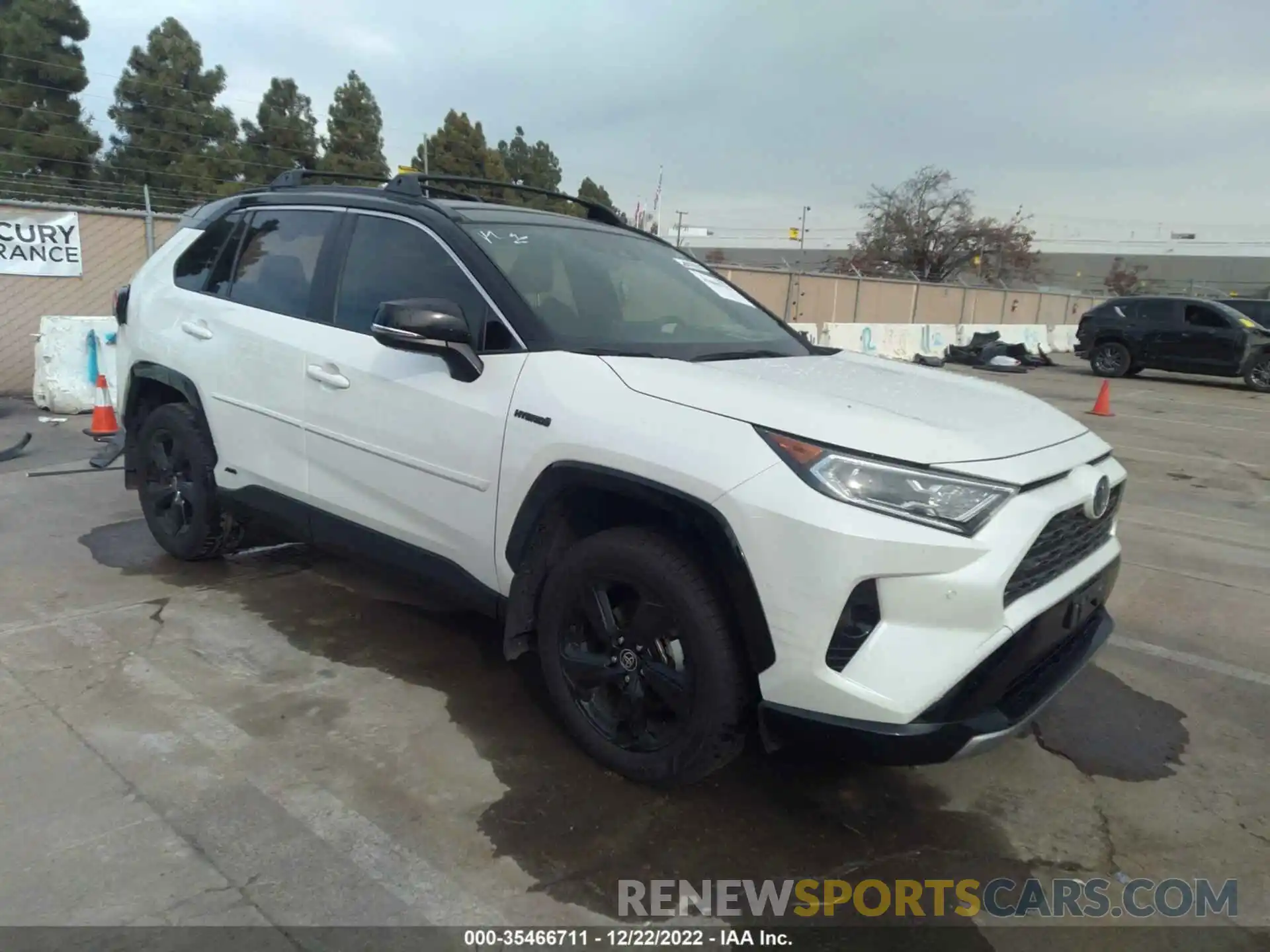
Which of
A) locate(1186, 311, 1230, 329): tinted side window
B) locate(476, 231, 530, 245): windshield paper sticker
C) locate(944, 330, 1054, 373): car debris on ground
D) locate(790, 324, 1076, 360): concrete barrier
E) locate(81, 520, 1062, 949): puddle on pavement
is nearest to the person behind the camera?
locate(81, 520, 1062, 949): puddle on pavement

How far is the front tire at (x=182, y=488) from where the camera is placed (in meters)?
4.38

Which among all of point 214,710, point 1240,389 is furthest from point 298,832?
point 1240,389

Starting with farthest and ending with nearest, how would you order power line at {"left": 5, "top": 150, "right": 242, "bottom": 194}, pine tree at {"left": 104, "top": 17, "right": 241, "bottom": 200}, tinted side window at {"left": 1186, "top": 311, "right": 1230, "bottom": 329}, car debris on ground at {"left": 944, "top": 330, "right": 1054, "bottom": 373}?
pine tree at {"left": 104, "top": 17, "right": 241, "bottom": 200} < car debris on ground at {"left": 944, "top": 330, "right": 1054, "bottom": 373} < power line at {"left": 5, "top": 150, "right": 242, "bottom": 194} < tinted side window at {"left": 1186, "top": 311, "right": 1230, "bottom": 329}

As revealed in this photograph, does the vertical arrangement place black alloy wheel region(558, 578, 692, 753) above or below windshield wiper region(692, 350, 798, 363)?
below

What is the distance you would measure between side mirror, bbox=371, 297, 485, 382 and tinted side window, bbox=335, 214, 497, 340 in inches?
5.2

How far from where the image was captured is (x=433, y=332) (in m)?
2.96

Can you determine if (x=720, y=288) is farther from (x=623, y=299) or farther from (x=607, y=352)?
(x=607, y=352)

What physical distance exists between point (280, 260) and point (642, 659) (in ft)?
8.44

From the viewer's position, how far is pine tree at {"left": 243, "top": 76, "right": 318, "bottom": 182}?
983 inches

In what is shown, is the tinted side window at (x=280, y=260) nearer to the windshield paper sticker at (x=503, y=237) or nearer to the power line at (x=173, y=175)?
the windshield paper sticker at (x=503, y=237)

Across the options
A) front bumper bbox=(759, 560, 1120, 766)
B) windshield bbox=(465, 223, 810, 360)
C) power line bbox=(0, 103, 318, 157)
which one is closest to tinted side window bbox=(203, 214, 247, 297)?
windshield bbox=(465, 223, 810, 360)

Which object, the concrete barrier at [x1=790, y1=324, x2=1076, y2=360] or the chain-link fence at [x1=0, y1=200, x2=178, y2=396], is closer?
the chain-link fence at [x1=0, y1=200, x2=178, y2=396]

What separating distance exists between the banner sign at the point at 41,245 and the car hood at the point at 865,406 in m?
9.35

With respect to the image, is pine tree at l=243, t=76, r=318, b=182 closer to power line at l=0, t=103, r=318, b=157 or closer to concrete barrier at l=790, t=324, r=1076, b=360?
power line at l=0, t=103, r=318, b=157
